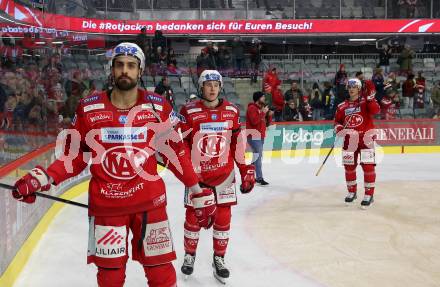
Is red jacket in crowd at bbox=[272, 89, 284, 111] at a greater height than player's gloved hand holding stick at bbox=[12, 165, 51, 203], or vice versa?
red jacket in crowd at bbox=[272, 89, 284, 111]

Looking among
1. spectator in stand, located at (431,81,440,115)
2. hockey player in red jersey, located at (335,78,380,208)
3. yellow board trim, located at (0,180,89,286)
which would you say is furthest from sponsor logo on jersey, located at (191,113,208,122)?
spectator in stand, located at (431,81,440,115)

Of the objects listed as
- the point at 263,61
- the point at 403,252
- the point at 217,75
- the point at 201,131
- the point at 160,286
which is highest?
the point at 263,61

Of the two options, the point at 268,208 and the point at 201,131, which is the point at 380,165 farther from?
the point at 201,131

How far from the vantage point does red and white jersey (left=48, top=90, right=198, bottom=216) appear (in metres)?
3.38

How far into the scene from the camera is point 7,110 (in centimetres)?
566

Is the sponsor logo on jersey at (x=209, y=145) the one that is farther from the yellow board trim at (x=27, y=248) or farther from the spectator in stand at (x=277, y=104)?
the spectator in stand at (x=277, y=104)

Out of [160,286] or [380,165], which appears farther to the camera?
[380,165]

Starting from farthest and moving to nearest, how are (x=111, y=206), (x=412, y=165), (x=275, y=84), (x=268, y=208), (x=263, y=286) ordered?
1. (x=275, y=84)
2. (x=412, y=165)
3. (x=268, y=208)
4. (x=263, y=286)
5. (x=111, y=206)

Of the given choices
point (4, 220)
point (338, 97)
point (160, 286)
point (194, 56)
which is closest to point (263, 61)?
point (194, 56)

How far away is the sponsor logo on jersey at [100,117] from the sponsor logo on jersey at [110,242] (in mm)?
664

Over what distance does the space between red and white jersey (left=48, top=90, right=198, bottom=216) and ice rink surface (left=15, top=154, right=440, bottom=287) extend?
5.52 ft

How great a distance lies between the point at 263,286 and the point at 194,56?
548 inches

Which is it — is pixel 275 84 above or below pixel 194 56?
below

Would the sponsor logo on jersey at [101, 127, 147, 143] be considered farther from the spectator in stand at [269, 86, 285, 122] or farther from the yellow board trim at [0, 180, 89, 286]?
the spectator in stand at [269, 86, 285, 122]
